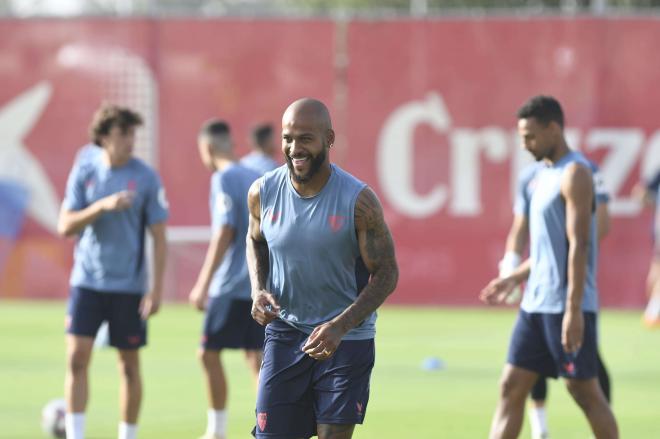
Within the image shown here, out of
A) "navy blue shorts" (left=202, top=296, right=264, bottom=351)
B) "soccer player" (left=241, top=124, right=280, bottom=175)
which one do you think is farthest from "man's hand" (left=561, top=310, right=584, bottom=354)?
"soccer player" (left=241, top=124, right=280, bottom=175)

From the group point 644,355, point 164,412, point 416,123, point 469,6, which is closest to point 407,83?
point 416,123

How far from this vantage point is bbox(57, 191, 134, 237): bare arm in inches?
368

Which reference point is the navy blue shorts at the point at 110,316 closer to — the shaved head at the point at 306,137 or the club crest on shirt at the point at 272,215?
the club crest on shirt at the point at 272,215

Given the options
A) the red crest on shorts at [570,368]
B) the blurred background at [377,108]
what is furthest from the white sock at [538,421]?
the blurred background at [377,108]

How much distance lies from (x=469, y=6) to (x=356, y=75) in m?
19.7

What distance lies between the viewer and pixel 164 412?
11.6 m

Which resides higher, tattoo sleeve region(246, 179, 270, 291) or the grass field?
tattoo sleeve region(246, 179, 270, 291)

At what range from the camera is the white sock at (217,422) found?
10344 millimetres

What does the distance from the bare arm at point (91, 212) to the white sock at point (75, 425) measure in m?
1.26

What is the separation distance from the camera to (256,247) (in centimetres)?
711

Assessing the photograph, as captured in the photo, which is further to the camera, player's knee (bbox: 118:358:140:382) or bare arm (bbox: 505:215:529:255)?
player's knee (bbox: 118:358:140:382)

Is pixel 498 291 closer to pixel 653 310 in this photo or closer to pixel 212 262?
pixel 212 262

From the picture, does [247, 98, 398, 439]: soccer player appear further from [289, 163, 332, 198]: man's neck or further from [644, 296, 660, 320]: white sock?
[644, 296, 660, 320]: white sock

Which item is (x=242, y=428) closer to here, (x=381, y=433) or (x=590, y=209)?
(x=381, y=433)
